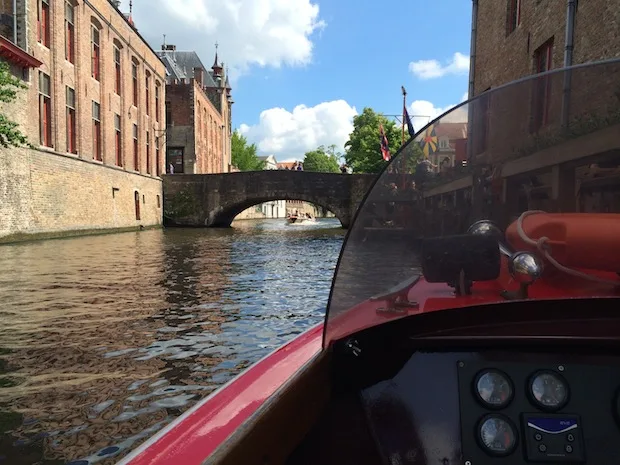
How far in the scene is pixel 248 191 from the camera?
25297mm

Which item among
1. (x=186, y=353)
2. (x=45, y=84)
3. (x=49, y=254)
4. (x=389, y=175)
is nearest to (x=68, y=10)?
(x=45, y=84)

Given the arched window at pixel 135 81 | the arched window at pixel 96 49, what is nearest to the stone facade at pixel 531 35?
the arched window at pixel 96 49

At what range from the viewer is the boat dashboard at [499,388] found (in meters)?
1.19

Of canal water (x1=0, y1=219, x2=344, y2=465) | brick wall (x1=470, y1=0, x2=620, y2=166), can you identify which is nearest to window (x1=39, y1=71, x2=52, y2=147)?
canal water (x1=0, y1=219, x2=344, y2=465)

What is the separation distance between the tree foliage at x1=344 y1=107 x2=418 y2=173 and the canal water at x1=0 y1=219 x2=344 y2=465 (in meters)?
31.6

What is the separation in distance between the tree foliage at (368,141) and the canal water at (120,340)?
31.6 metres

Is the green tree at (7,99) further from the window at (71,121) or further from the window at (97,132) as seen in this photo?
the window at (97,132)

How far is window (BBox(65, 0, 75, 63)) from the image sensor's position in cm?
1598

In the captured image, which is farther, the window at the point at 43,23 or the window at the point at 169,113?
the window at the point at 169,113

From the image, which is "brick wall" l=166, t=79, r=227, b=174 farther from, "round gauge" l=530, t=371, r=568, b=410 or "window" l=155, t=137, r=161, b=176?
"round gauge" l=530, t=371, r=568, b=410

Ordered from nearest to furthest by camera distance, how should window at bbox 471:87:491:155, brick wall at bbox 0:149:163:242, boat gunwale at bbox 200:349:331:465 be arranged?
boat gunwale at bbox 200:349:331:465 → window at bbox 471:87:491:155 → brick wall at bbox 0:149:163:242

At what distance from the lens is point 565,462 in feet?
3.82

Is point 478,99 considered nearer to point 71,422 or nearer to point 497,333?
point 497,333

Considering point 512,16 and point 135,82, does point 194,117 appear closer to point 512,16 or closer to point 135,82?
point 135,82
